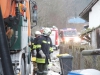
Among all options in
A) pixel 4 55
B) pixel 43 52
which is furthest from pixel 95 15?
pixel 4 55

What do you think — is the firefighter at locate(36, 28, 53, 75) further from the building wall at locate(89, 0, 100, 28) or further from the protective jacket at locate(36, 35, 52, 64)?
the building wall at locate(89, 0, 100, 28)

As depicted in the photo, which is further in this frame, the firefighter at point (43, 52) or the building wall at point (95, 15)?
the building wall at point (95, 15)

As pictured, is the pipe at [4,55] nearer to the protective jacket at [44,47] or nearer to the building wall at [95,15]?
the protective jacket at [44,47]

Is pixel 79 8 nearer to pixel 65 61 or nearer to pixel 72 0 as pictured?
pixel 72 0

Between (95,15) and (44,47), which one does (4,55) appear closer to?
(44,47)

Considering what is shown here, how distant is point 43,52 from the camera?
881 cm

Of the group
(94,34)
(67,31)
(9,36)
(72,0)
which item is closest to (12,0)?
(9,36)

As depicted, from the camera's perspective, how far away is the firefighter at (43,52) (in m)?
8.66

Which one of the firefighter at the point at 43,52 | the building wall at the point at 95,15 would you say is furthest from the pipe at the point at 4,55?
the building wall at the point at 95,15

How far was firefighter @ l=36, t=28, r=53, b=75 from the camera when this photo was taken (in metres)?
8.66

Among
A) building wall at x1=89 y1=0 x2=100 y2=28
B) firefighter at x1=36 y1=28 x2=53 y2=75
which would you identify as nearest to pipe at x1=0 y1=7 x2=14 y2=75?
firefighter at x1=36 y1=28 x2=53 y2=75

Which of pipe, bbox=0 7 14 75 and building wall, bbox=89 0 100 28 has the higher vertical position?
building wall, bbox=89 0 100 28

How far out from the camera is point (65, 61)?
641 cm

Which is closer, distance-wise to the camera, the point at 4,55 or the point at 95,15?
the point at 4,55
